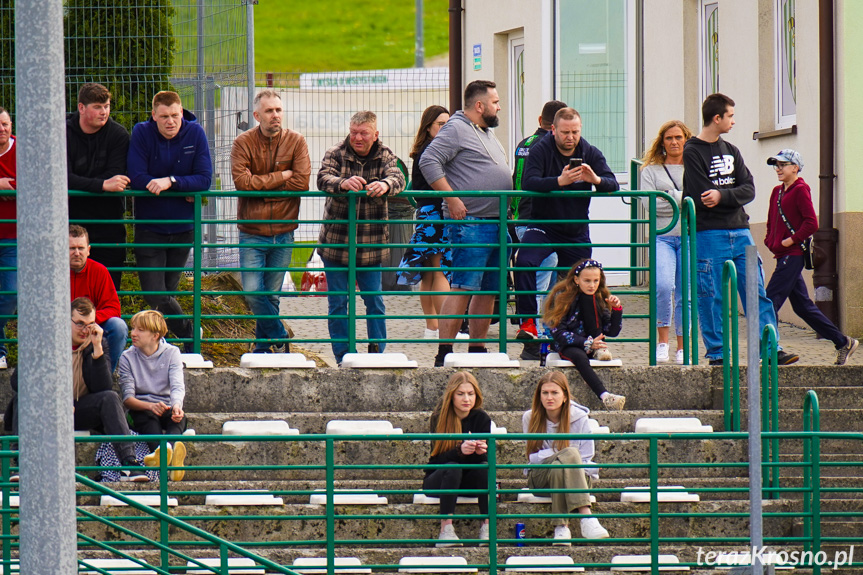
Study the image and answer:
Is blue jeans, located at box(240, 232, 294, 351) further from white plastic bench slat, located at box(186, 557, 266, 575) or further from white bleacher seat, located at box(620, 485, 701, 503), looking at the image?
white bleacher seat, located at box(620, 485, 701, 503)

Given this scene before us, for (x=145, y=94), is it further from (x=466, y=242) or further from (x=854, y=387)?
(x=854, y=387)

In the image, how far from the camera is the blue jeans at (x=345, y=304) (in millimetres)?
10547

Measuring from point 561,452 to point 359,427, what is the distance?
4.48 feet

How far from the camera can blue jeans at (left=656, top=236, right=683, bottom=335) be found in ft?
35.3

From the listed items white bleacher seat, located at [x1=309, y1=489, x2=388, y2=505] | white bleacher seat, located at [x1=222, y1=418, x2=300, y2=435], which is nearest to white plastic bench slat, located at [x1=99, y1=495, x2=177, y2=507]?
white bleacher seat, located at [x1=222, y1=418, x2=300, y2=435]

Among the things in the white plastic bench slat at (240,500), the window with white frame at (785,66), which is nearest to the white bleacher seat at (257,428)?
the white plastic bench slat at (240,500)

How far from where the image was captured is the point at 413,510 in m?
9.12


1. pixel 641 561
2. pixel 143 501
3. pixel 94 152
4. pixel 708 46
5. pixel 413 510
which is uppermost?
pixel 708 46

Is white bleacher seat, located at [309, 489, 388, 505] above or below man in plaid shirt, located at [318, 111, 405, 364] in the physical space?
below

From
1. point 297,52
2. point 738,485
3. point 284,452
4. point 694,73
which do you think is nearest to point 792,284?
point 738,485

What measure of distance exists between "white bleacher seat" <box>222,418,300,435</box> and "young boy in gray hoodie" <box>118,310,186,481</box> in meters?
0.34

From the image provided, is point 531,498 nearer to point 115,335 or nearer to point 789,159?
point 115,335

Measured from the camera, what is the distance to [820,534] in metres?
9.08

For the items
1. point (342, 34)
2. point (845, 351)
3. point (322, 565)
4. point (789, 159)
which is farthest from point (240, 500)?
point (342, 34)
